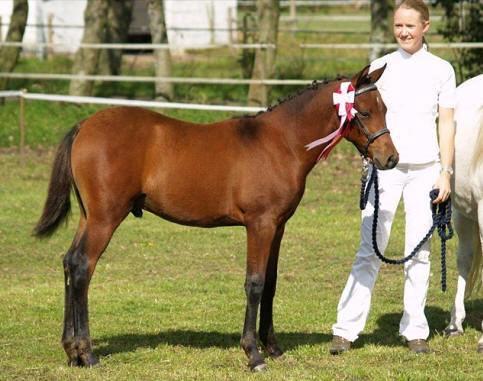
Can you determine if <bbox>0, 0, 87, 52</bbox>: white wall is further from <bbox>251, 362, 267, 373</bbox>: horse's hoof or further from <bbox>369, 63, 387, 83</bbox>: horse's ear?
<bbox>251, 362, 267, 373</bbox>: horse's hoof

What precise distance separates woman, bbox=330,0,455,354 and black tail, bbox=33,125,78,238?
1948 millimetres

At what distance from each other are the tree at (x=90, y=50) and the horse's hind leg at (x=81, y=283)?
14.3m

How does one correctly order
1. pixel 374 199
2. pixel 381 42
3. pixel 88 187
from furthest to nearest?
pixel 381 42 → pixel 374 199 → pixel 88 187

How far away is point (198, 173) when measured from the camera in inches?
257

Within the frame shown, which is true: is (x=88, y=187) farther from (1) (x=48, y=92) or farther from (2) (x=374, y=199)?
(1) (x=48, y=92)

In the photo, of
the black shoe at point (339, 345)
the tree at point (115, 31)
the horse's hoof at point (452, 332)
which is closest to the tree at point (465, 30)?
the tree at point (115, 31)

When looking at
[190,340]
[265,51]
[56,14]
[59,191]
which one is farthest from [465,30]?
[59,191]

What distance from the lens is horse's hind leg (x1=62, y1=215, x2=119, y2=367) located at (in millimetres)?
6426

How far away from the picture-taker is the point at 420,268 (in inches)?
275

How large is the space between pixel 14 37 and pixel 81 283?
Answer: 52.6ft

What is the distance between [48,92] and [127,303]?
1396cm

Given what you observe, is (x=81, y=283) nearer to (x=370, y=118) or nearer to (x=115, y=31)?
(x=370, y=118)

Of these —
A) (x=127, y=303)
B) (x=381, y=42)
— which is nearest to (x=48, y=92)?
(x=381, y=42)

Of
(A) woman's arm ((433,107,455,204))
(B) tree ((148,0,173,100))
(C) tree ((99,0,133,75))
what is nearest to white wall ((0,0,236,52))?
(C) tree ((99,0,133,75))
